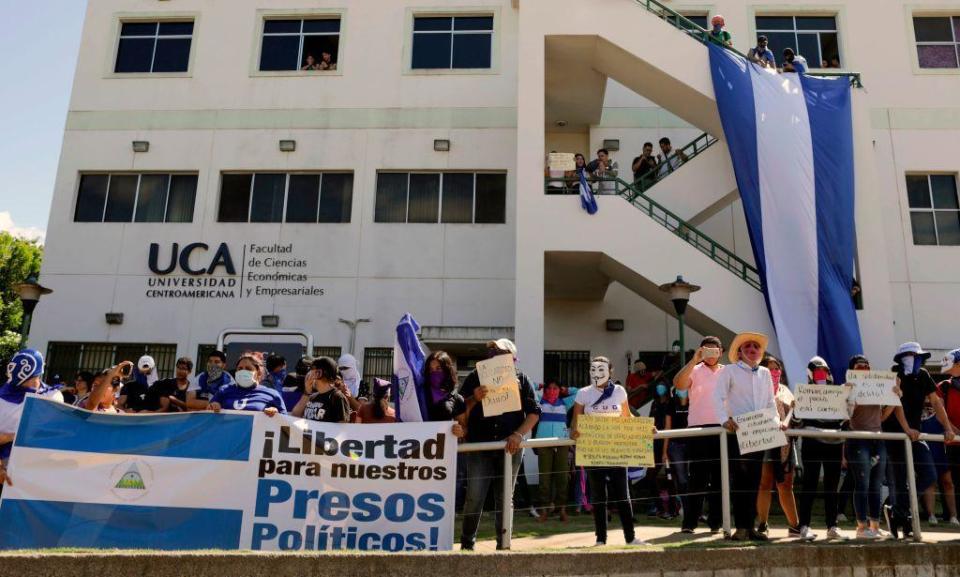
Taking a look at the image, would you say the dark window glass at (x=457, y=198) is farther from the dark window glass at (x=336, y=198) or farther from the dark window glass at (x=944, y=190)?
the dark window glass at (x=944, y=190)

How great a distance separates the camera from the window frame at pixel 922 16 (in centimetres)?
1603

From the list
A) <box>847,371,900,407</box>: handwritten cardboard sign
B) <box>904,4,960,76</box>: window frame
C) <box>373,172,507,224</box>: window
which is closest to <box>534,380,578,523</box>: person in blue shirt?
<box>847,371,900,407</box>: handwritten cardboard sign

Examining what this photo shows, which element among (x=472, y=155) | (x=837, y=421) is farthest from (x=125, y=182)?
(x=837, y=421)

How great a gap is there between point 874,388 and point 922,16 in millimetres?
13541

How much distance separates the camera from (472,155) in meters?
16.1

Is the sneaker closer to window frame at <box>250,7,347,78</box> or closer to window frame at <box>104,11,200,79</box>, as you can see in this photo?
window frame at <box>250,7,347,78</box>

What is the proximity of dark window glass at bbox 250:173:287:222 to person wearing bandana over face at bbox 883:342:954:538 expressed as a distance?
1244cm

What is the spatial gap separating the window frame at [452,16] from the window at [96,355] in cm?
813

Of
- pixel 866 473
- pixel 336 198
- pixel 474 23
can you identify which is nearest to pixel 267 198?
pixel 336 198

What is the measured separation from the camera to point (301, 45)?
17.2 meters

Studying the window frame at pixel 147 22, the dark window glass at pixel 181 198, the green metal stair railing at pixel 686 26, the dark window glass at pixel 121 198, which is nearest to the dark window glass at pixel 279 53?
the window frame at pixel 147 22

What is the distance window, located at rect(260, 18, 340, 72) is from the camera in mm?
17047

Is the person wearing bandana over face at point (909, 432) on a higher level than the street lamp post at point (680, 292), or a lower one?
lower

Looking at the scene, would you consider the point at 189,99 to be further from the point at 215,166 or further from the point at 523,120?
the point at 523,120
